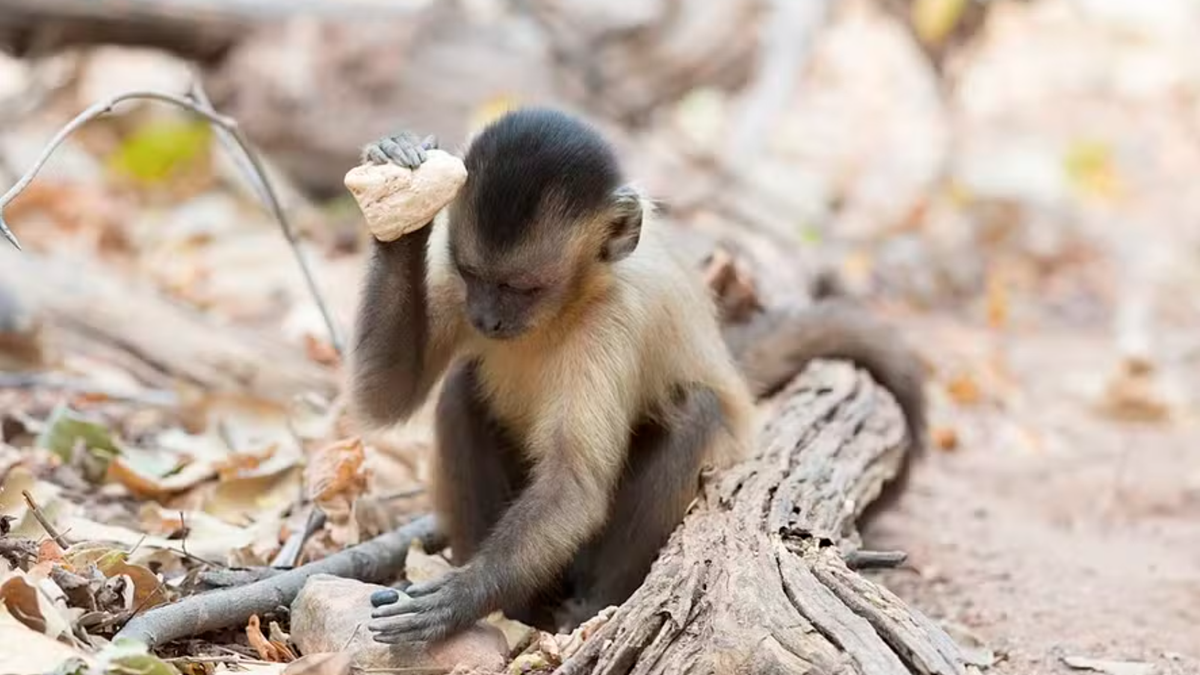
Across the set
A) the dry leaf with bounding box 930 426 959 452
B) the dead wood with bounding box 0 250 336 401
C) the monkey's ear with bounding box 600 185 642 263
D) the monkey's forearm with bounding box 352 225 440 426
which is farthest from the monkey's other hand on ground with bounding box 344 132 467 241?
the dry leaf with bounding box 930 426 959 452

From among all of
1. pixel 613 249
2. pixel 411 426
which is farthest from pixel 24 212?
pixel 613 249

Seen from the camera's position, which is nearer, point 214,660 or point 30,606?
point 30,606

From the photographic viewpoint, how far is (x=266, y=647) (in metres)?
3.15

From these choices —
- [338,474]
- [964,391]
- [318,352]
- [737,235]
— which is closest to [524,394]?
[338,474]

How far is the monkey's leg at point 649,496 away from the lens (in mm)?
3713

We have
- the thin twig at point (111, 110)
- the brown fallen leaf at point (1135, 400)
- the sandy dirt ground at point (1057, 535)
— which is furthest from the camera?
the brown fallen leaf at point (1135, 400)

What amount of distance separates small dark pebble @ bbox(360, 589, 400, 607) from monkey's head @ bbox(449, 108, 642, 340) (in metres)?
0.71

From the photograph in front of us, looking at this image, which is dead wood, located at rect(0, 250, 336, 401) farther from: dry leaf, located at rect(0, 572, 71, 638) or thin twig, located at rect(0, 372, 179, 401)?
dry leaf, located at rect(0, 572, 71, 638)

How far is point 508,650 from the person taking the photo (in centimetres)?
326

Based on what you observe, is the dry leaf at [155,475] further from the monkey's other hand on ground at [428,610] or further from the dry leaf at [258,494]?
the monkey's other hand on ground at [428,610]

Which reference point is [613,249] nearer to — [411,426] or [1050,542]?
[411,426]

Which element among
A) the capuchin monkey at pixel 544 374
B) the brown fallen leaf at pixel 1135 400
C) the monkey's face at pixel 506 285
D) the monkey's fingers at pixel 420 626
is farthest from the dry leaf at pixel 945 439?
the monkey's fingers at pixel 420 626

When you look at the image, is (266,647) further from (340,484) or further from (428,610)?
(340,484)

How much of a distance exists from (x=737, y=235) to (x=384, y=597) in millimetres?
3792
